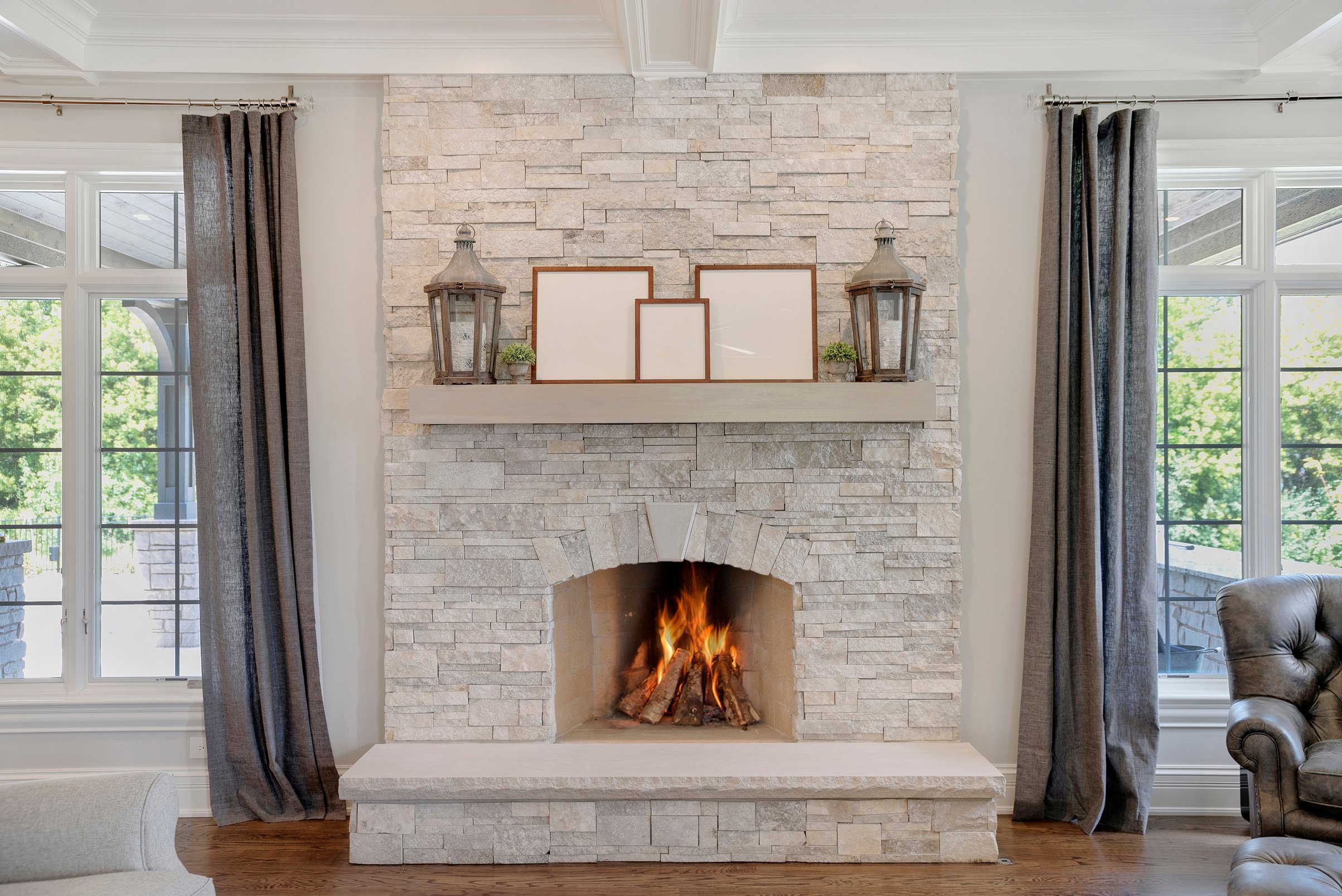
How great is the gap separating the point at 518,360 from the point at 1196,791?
2.81 metres

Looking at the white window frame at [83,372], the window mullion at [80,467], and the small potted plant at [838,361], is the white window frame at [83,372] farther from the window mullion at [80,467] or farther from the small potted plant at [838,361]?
the small potted plant at [838,361]

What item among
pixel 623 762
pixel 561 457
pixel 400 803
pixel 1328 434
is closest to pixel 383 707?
pixel 400 803

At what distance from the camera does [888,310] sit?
2668 millimetres

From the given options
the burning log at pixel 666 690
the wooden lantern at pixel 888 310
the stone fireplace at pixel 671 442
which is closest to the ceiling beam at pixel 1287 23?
the stone fireplace at pixel 671 442

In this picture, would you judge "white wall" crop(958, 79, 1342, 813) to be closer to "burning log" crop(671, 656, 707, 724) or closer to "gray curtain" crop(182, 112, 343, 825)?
"burning log" crop(671, 656, 707, 724)

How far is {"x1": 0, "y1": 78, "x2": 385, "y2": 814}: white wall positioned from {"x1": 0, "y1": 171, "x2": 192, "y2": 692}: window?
251mm

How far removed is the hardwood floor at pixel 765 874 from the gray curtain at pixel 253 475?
0.85 ft

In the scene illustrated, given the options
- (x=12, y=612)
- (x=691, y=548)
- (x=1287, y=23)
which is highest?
(x=1287, y=23)

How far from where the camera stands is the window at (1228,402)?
312 cm

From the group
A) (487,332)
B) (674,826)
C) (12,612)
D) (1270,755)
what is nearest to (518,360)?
(487,332)

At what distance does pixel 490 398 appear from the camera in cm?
267

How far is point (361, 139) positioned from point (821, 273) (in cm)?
169

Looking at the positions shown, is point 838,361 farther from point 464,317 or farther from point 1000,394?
point 464,317

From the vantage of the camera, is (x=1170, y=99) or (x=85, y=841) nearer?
(x=85, y=841)
